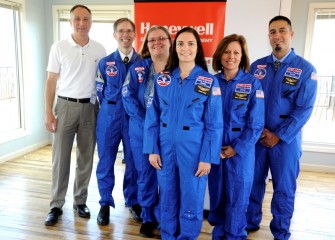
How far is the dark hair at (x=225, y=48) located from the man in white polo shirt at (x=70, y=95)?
102cm

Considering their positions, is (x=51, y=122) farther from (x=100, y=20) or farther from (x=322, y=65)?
(x=322, y=65)

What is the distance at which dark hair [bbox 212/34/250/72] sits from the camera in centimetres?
199

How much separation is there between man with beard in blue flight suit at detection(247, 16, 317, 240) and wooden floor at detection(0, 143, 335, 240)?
21.0 inches

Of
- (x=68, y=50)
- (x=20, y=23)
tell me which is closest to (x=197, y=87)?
(x=68, y=50)

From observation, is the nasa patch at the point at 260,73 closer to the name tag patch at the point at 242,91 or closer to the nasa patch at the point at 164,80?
the name tag patch at the point at 242,91

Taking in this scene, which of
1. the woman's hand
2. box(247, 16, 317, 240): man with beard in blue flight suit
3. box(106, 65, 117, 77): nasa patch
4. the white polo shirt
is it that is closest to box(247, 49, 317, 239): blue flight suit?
box(247, 16, 317, 240): man with beard in blue flight suit

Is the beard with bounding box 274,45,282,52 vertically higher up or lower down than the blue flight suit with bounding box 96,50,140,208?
higher up

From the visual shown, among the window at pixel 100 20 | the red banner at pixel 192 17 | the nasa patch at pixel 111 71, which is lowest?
the nasa patch at pixel 111 71

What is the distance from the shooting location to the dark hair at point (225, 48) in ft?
6.52

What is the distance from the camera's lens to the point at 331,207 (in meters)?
2.97

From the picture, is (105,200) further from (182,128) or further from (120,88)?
(182,128)

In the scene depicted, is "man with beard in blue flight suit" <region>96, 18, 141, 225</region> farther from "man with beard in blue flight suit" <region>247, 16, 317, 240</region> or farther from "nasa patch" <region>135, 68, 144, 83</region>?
"man with beard in blue flight suit" <region>247, 16, 317, 240</region>

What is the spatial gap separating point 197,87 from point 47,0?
3586 millimetres

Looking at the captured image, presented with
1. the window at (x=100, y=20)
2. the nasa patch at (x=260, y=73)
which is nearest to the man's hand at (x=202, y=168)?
the nasa patch at (x=260, y=73)
